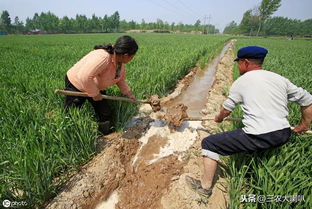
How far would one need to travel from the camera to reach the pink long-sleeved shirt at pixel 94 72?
2.28 metres

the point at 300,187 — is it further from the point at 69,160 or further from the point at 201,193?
the point at 69,160

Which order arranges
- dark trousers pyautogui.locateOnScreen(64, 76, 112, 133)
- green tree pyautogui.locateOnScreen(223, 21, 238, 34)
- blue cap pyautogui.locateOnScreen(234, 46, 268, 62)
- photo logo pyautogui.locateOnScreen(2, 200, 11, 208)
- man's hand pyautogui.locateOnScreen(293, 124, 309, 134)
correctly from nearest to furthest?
photo logo pyautogui.locateOnScreen(2, 200, 11, 208) → blue cap pyautogui.locateOnScreen(234, 46, 268, 62) → man's hand pyautogui.locateOnScreen(293, 124, 309, 134) → dark trousers pyautogui.locateOnScreen(64, 76, 112, 133) → green tree pyautogui.locateOnScreen(223, 21, 238, 34)

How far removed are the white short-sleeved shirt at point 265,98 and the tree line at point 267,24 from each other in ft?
191

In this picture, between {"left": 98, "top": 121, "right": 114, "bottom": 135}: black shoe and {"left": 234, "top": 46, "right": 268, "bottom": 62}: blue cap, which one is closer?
{"left": 234, "top": 46, "right": 268, "bottom": 62}: blue cap

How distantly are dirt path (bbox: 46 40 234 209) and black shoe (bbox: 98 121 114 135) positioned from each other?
0.10m

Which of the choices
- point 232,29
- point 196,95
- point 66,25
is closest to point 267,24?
point 232,29

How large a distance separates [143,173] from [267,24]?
90671 millimetres

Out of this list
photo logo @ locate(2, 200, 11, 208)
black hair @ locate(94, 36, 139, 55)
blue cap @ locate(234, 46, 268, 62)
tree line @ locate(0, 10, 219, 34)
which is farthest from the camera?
tree line @ locate(0, 10, 219, 34)

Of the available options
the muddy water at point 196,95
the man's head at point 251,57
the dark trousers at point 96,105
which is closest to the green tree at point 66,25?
the muddy water at point 196,95

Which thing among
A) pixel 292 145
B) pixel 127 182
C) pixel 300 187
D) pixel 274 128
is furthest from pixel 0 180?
pixel 292 145

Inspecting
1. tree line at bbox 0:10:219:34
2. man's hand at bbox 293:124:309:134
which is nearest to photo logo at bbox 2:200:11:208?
man's hand at bbox 293:124:309:134

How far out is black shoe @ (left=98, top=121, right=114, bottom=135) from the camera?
3.00m

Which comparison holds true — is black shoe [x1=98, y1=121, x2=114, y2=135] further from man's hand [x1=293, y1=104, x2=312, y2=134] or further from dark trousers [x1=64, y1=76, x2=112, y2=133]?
man's hand [x1=293, y1=104, x2=312, y2=134]

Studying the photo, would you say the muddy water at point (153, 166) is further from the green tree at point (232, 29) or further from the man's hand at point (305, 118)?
the green tree at point (232, 29)
